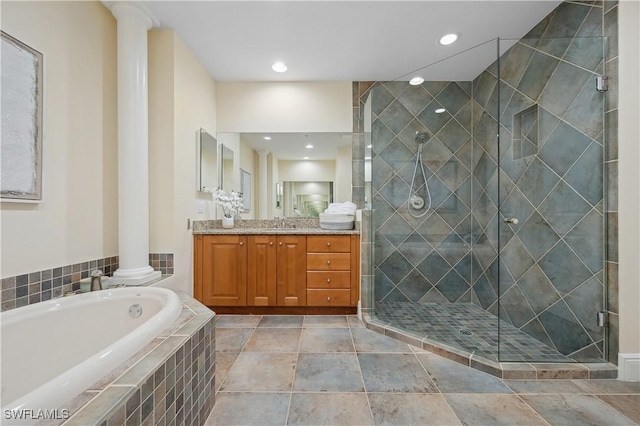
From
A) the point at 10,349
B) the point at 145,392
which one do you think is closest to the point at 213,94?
the point at 10,349

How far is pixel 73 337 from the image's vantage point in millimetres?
1272

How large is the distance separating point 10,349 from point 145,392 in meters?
0.80

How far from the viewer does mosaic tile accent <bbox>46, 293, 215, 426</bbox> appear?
0.66m

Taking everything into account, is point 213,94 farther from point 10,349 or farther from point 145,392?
point 145,392

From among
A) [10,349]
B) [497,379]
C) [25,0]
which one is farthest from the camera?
[497,379]

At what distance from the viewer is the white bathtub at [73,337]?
0.76 m

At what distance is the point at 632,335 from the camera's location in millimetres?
1551

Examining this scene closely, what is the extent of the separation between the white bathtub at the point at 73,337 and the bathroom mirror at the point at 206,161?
1.33 m

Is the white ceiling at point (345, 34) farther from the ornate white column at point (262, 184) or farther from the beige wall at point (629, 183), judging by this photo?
the ornate white column at point (262, 184)

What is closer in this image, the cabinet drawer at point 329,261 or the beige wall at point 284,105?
the cabinet drawer at point 329,261

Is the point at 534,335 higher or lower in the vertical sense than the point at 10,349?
lower

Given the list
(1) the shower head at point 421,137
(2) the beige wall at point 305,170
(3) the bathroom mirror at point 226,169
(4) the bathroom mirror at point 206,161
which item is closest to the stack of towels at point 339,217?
(2) the beige wall at point 305,170

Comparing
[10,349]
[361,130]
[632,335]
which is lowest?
[632,335]

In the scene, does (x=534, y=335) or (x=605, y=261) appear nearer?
(x=605, y=261)
